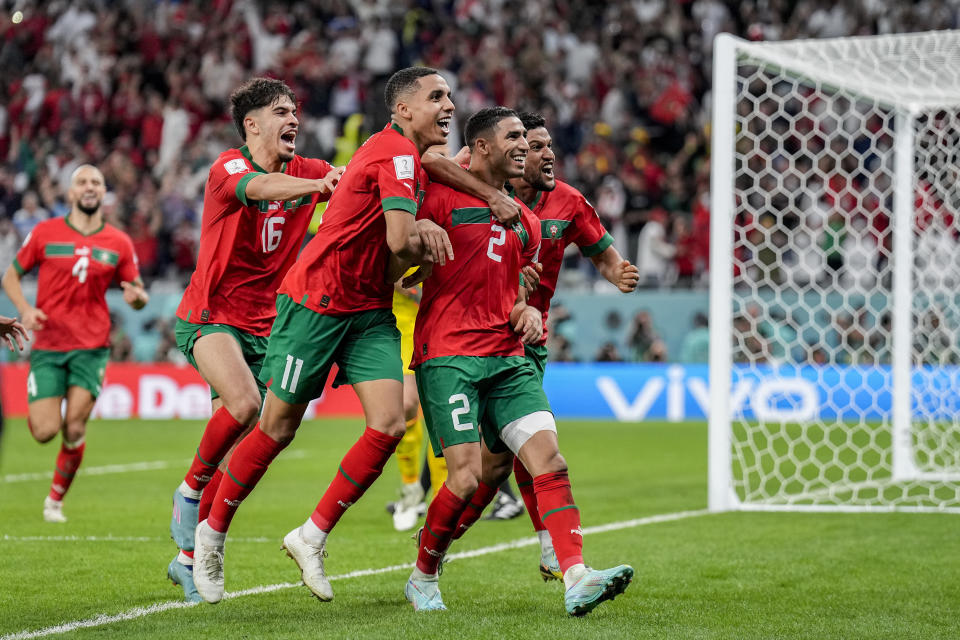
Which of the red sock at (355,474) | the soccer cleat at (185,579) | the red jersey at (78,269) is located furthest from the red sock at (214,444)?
the red jersey at (78,269)

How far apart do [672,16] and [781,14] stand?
1836 millimetres

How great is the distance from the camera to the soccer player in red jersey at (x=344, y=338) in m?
5.28

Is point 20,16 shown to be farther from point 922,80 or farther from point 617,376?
point 922,80

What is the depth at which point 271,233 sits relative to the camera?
6.10 metres

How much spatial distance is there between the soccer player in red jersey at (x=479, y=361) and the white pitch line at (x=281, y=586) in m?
0.89

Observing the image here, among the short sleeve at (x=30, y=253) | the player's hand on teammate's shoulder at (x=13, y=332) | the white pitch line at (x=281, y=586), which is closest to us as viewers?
the player's hand on teammate's shoulder at (x=13, y=332)

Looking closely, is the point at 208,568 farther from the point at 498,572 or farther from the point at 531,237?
the point at 531,237

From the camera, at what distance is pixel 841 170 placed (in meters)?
15.5

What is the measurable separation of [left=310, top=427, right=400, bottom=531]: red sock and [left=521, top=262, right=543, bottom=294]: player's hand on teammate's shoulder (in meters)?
0.92

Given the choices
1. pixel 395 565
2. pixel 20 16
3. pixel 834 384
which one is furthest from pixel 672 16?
pixel 395 565

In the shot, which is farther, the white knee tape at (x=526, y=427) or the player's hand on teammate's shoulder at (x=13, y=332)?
the white knee tape at (x=526, y=427)

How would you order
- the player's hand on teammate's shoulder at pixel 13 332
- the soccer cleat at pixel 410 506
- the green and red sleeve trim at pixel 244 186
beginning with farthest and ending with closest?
1. the soccer cleat at pixel 410 506
2. the green and red sleeve trim at pixel 244 186
3. the player's hand on teammate's shoulder at pixel 13 332

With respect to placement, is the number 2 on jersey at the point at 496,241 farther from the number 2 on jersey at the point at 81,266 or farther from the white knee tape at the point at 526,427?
the number 2 on jersey at the point at 81,266

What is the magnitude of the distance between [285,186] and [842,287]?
12120 mm
